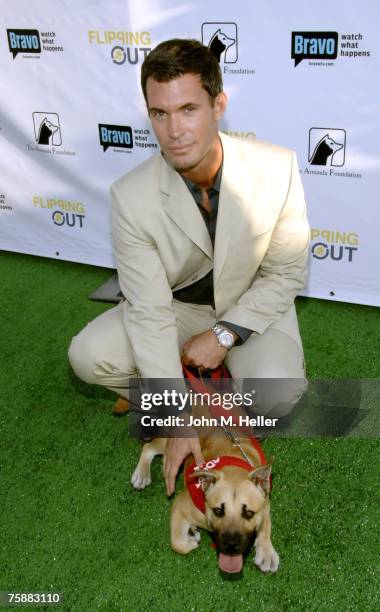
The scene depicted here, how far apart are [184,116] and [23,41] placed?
199 centimetres

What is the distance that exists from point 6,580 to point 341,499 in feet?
3.66

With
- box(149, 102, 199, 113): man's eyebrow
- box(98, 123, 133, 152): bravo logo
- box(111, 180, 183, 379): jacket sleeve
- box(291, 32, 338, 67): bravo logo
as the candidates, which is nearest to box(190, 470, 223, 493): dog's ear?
box(111, 180, 183, 379): jacket sleeve

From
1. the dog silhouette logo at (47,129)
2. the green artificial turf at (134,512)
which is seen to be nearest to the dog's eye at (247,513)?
the green artificial turf at (134,512)

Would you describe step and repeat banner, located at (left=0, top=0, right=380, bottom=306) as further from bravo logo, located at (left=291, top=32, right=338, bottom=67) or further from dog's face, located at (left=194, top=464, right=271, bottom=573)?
dog's face, located at (left=194, top=464, right=271, bottom=573)

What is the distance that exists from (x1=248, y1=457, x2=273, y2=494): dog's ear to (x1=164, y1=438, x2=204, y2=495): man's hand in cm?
22

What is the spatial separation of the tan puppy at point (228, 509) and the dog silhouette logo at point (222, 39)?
1.83 metres

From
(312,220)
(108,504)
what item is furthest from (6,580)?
(312,220)

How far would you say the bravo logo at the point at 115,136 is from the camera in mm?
3568

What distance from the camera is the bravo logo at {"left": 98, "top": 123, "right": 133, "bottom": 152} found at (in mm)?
3568

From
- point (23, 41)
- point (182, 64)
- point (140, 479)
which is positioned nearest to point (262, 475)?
point (140, 479)

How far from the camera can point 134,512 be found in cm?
233

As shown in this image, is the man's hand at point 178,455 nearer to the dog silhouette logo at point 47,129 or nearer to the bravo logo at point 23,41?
the dog silhouette logo at point 47,129

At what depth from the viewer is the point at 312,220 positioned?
336cm

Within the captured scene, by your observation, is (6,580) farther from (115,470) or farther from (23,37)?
(23,37)
